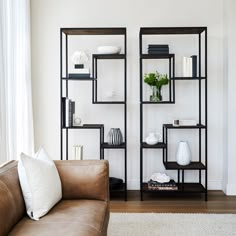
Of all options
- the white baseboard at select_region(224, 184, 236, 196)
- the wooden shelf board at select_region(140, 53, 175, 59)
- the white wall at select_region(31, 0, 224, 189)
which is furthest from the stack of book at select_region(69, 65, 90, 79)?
the white baseboard at select_region(224, 184, 236, 196)

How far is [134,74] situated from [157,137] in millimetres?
886

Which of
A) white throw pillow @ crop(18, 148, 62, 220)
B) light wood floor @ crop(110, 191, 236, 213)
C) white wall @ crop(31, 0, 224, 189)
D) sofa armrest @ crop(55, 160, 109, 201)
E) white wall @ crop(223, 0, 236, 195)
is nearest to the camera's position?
white throw pillow @ crop(18, 148, 62, 220)

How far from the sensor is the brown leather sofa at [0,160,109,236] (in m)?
1.89

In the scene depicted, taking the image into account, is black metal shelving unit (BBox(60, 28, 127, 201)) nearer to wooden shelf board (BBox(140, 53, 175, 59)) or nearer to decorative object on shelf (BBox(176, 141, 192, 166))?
wooden shelf board (BBox(140, 53, 175, 59))

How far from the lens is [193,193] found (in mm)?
4191

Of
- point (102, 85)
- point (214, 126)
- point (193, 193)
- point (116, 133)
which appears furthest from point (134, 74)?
point (193, 193)

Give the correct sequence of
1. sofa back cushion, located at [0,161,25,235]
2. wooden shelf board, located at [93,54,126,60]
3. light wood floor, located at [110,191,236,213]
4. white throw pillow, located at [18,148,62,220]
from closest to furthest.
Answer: sofa back cushion, located at [0,161,25,235] < white throw pillow, located at [18,148,62,220] < light wood floor, located at [110,191,236,213] < wooden shelf board, located at [93,54,126,60]

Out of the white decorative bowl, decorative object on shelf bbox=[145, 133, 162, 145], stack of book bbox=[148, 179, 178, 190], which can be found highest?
the white decorative bowl

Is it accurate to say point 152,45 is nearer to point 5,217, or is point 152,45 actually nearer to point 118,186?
point 118,186

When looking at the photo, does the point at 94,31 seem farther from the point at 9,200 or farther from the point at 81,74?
the point at 9,200

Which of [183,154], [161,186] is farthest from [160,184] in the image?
[183,154]

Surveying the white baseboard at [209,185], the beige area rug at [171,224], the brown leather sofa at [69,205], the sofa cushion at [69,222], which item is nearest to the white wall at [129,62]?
the white baseboard at [209,185]

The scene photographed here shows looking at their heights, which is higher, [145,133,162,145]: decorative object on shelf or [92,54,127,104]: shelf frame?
[92,54,127,104]: shelf frame

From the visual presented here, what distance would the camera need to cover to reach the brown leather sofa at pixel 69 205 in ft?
6.19
